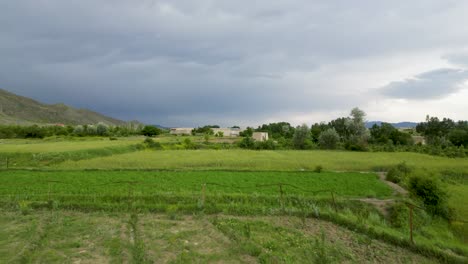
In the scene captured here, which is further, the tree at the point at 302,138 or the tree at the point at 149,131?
the tree at the point at 149,131

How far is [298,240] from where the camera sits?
812cm

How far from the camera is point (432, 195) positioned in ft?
47.8

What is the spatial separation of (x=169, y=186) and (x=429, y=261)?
14.2 m

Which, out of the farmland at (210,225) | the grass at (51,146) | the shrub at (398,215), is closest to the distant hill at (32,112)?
the grass at (51,146)

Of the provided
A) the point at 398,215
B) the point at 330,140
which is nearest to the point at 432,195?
the point at 398,215

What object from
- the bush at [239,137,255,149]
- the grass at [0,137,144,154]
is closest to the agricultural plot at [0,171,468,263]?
the grass at [0,137,144,154]

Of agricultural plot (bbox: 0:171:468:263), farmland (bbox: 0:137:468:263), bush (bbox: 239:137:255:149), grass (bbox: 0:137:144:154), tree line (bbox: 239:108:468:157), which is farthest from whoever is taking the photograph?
bush (bbox: 239:137:255:149)

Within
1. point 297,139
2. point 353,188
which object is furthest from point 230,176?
point 297,139

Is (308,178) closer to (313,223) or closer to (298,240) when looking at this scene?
(313,223)

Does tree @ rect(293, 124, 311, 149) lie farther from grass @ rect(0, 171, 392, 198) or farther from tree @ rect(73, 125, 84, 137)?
tree @ rect(73, 125, 84, 137)

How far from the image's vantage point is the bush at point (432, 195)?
14.2m

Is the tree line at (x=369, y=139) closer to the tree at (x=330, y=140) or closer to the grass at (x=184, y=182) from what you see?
the tree at (x=330, y=140)

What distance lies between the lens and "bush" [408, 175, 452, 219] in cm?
1420

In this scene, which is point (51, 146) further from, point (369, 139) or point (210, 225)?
point (369, 139)
